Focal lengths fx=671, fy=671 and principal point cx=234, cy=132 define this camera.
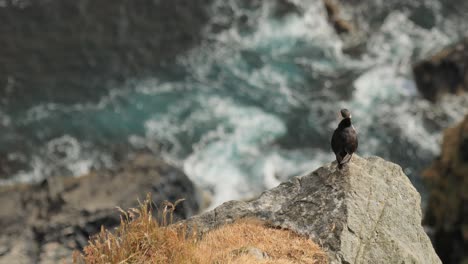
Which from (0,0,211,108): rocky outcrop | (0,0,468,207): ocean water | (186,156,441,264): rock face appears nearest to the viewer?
(186,156,441,264): rock face

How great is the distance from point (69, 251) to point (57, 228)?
2.23 feet

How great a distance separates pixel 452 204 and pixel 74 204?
31.7 ft

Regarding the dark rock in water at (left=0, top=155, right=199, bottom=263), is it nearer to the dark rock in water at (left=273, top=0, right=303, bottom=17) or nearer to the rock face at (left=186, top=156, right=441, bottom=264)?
the rock face at (left=186, top=156, right=441, bottom=264)

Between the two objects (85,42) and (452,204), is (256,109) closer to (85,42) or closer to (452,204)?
(85,42)

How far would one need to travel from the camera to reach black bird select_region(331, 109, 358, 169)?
907 centimetres

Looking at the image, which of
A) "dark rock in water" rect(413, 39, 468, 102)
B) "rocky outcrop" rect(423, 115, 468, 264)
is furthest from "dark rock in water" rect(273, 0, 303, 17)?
"rocky outcrop" rect(423, 115, 468, 264)

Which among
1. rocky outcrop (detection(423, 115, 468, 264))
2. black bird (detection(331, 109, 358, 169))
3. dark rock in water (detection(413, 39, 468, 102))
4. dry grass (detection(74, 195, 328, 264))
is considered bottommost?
dry grass (detection(74, 195, 328, 264))

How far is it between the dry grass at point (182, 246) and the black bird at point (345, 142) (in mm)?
1265

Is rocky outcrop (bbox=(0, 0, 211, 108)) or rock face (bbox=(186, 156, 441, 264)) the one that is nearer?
rock face (bbox=(186, 156, 441, 264))

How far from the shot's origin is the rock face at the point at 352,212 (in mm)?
8758

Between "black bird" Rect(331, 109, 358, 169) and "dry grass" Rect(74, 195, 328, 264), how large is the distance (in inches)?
49.8

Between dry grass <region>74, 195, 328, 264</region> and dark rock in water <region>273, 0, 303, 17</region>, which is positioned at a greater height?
dark rock in water <region>273, 0, 303, 17</region>

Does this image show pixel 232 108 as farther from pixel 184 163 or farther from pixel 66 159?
pixel 66 159

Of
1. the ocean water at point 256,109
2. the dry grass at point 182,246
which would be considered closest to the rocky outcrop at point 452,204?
the ocean water at point 256,109
